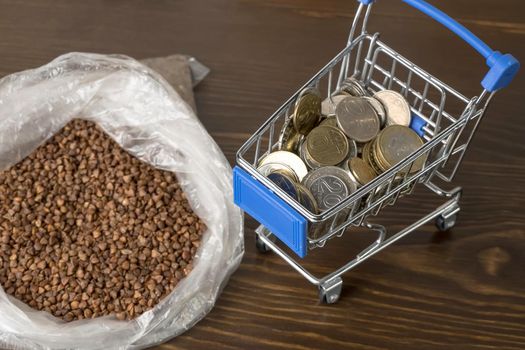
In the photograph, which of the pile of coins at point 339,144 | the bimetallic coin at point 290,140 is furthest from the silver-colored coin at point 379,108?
the bimetallic coin at point 290,140

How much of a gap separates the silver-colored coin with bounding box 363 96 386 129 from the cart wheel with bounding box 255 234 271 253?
0.78 ft

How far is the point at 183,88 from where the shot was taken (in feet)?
4.20

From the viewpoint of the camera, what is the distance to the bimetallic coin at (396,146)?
99 cm

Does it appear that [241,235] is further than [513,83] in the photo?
No

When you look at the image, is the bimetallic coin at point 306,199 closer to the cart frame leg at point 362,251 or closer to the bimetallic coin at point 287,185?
the bimetallic coin at point 287,185

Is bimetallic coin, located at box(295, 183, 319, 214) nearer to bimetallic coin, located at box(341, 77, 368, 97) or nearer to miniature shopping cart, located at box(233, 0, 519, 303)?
miniature shopping cart, located at box(233, 0, 519, 303)

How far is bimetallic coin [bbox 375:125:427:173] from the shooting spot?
3.26ft

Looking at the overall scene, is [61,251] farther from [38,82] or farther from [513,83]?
[513,83]

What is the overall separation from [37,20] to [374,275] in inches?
29.9

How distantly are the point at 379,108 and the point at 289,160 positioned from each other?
0.47ft

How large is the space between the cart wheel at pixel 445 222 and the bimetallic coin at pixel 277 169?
10.6 inches

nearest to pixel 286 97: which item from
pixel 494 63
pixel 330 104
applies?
pixel 330 104

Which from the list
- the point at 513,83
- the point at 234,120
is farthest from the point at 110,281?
the point at 513,83

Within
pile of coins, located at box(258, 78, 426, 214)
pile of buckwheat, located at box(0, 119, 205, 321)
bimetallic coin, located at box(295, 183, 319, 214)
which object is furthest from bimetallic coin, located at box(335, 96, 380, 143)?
pile of buckwheat, located at box(0, 119, 205, 321)
